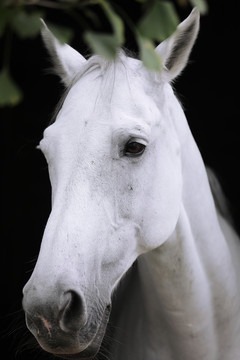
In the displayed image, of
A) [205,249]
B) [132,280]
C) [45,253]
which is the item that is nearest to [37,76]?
[132,280]

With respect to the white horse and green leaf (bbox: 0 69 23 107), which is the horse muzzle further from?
green leaf (bbox: 0 69 23 107)

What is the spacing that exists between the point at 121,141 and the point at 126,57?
43cm

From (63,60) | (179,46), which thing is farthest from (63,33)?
(63,60)

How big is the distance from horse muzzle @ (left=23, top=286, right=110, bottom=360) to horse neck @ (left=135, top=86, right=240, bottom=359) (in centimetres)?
53

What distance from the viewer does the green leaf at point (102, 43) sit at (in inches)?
25.6

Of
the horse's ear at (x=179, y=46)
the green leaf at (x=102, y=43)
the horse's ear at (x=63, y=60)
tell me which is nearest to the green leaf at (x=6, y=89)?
the green leaf at (x=102, y=43)

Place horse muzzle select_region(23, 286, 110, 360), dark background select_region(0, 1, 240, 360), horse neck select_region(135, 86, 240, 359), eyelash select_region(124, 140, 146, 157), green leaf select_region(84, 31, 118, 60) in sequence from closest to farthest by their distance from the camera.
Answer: green leaf select_region(84, 31, 118, 60) → horse muzzle select_region(23, 286, 110, 360) → eyelash select_region(124, 140, 146, 157) → horse neck select_region(135, 86, 240, 359) → dark background select_region(0, 1, 240, 360)

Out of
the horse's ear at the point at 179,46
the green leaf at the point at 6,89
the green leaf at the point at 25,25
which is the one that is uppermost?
the green leaf at the point at 25,25

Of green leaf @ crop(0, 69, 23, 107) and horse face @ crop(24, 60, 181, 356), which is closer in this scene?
green leaf @ crop(0, 69, 23, 107)

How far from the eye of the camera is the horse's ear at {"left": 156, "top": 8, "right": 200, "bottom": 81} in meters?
1.76

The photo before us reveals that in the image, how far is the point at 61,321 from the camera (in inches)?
54.7

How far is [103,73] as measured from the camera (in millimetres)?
1748

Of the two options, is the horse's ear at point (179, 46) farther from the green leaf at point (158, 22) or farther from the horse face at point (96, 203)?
the green leaf at point (158, 22)

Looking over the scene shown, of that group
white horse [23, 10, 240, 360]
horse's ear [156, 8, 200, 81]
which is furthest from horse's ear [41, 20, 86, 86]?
horse's ear [156, 8, 200, 81]
